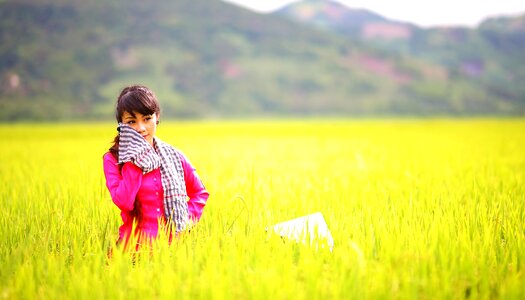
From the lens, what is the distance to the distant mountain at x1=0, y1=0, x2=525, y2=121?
6788 cm

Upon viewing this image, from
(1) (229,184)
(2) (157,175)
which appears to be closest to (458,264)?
(2) (157,175)

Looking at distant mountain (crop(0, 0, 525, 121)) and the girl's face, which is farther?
distant mountain (crop(0, 0, 525, 121))

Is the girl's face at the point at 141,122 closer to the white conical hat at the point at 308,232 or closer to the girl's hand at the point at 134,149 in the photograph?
the girl's hand at the point at 134,149

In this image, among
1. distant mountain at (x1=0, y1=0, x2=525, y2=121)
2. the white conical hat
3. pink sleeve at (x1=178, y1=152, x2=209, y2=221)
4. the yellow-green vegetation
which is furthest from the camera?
distant mountain at (x1=0, y1=0, x2=525, y2=121)

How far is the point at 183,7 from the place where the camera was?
11050 cm

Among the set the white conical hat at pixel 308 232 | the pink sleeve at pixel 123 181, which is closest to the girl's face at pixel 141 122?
the pink sleeve at pixel 123 181

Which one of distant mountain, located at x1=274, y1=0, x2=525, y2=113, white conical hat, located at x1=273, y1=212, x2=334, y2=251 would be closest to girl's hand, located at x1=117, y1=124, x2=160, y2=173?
white conical hat, located at x1=273, y1=212, x2=334, y2=251

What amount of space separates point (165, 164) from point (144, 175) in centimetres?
13

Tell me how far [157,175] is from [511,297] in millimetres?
1682

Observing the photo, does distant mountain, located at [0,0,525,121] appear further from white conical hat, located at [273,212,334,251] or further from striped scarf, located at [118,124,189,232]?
white conical hat, located at [273,212,334,251]

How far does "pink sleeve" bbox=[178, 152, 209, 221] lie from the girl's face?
241mm

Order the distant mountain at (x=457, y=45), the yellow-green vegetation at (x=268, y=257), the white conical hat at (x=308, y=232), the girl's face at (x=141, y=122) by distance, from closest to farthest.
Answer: the yellow-green vegetation at (x=268, y=257)
the white conical hat at (x=308, y=232)
the girl's face at (x=141, y=122)
the distant mountain at (x=457, y=45)

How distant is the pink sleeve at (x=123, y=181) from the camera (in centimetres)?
211

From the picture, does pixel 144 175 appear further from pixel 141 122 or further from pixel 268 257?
pixel 268 257
